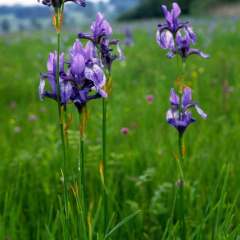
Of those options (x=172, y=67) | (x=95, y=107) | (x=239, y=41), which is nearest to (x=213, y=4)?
(x=239, y=41)

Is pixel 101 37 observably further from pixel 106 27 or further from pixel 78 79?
pixel 78 79

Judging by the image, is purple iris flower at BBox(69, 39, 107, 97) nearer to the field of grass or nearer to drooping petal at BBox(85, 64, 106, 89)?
drooping petal at BBox(85, 64, 106, 89)

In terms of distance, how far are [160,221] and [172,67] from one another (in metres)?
3.89

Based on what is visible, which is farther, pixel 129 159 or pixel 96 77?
pixel 129 159

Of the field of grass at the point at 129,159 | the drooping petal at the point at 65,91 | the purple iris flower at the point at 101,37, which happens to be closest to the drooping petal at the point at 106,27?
the purple iris flower at the point at 101,37

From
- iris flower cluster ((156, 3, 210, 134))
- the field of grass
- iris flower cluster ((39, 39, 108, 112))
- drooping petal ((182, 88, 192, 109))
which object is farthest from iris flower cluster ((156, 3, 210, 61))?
the field of grass

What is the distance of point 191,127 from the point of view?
9.27 ft

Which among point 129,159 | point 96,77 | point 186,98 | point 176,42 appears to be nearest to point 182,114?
point 186,98

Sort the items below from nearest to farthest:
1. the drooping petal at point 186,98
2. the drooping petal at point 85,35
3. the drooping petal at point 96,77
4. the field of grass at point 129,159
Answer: the drooping petal at point 96,77 < the drooping petal at point 85,35 < the drooping petal at point 186,98 < the field of grass at point 129,159

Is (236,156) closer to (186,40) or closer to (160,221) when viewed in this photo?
(160,221)

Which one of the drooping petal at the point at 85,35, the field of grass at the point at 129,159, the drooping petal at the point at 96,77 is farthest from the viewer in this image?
the field of grass at the point at 129,159

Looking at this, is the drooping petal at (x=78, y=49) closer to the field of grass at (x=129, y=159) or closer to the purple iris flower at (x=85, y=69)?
the purple iris flower at (x=85, y=69)

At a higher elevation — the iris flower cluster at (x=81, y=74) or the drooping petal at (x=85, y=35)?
the drooping petal at (x=85, y=35)

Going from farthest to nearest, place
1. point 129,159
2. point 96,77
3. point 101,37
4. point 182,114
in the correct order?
point 129,159 → point 182,114 → point 101,37 → point 96,77
